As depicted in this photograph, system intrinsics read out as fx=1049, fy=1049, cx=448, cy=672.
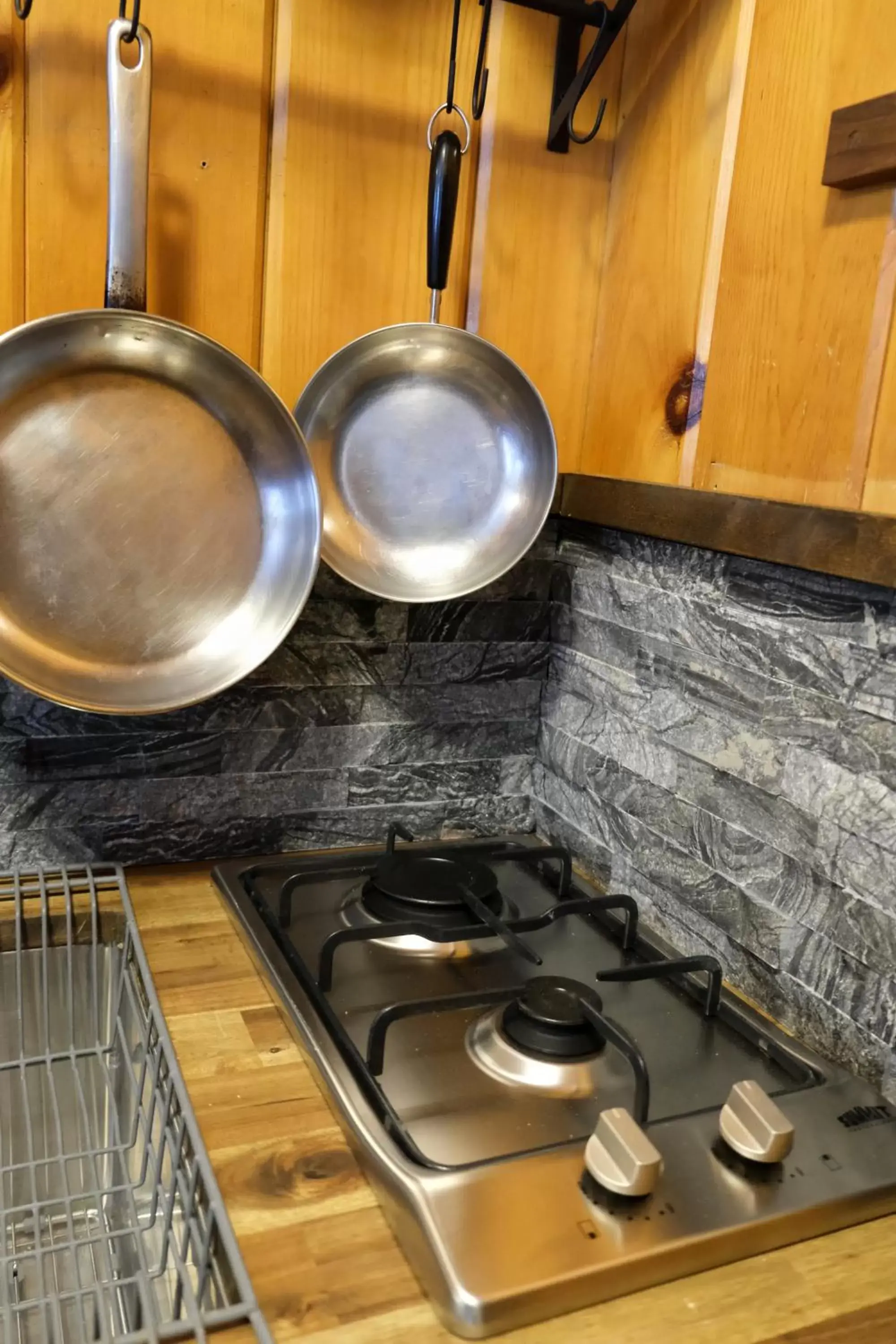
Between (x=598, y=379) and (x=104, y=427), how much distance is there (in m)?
0.49

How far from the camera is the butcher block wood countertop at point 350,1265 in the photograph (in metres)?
0.57

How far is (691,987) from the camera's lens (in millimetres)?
905

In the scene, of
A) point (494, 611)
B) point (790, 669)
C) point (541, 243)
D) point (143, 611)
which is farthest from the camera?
point (494, 611)

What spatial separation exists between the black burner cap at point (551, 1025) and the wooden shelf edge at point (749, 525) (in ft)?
1.23

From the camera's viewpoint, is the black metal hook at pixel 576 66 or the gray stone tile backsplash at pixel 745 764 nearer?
the gray stone tile backsplash at pixel 745 764

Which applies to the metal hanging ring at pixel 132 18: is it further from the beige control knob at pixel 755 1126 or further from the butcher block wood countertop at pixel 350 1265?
the beige control knob at pixel 755 1126

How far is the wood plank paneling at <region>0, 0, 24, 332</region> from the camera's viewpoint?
848 mm

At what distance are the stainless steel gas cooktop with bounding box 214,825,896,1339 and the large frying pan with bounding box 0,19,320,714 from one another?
248 millimetres

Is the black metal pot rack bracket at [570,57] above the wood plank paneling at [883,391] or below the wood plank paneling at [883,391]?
above

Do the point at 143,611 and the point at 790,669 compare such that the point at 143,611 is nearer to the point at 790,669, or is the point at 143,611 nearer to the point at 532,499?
the point at 532,499

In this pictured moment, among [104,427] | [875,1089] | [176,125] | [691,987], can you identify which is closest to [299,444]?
[104,427]

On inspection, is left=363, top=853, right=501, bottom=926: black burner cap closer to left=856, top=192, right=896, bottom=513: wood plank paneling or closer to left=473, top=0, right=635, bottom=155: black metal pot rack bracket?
left=856, top=192, right=896, bottom=513: wood plank paneling

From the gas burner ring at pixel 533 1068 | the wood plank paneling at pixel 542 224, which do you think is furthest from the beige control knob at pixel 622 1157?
the wood plank paneling at pixel 542 224

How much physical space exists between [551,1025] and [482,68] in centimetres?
82
